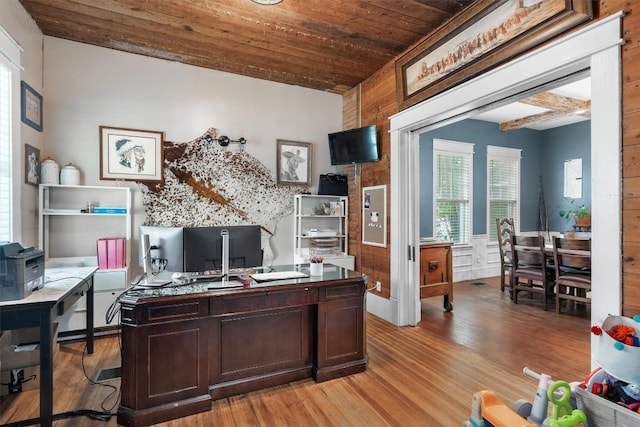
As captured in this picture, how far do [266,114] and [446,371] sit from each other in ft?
12.0

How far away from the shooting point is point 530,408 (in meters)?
1.58

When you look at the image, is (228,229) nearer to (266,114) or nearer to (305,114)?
(266,114)

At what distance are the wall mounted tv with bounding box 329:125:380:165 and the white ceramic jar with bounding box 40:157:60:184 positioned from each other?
125 inches

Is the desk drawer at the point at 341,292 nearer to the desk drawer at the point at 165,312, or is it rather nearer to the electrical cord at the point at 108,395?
the desk drawer at the point at 165,312

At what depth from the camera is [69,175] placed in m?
3.36

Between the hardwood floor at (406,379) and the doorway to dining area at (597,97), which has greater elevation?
the doorway to dining area at (597,97)

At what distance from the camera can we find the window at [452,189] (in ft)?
19.4

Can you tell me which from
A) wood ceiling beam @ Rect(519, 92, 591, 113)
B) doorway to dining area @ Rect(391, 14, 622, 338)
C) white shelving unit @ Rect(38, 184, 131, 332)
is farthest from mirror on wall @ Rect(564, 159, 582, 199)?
white shelving unit @ Rect(38, 184, 131, 332)

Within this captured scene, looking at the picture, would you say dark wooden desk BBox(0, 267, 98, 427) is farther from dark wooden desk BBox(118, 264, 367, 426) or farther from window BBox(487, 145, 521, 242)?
window BBox(487, 145, 521, 242)

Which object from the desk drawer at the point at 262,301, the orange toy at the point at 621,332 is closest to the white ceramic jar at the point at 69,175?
the desk drawer at the point at 262,301

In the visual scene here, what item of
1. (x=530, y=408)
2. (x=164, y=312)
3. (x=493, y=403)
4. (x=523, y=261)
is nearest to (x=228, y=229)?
(x=164, y=312)

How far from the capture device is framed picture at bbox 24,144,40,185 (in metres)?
2.95

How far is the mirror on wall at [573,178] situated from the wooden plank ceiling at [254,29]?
5.02 m

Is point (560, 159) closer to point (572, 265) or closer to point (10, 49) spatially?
point (572, 265)
